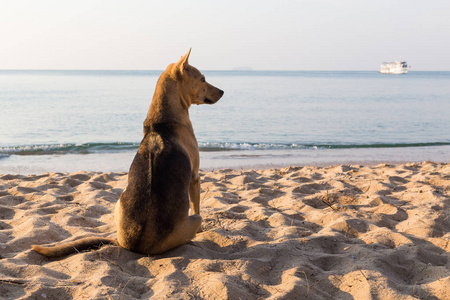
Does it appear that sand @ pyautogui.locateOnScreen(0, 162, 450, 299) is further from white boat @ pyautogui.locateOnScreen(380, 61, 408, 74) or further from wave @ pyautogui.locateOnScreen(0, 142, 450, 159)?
white boat @ pyautogui.locateOnScreen(380, 61, 408, 74)

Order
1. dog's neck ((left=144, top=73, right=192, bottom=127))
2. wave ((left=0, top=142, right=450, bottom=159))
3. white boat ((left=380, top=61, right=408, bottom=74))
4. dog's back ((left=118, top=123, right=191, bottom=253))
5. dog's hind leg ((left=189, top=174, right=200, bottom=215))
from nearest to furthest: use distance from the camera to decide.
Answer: dog's back ((left=118, top=123, right=191, bottom=253)), dog's neck ((left=144, top=73, right=192, bottom=127)), dog's hind leg ((left=189, top=174, right=200, bottom=215)), wave ((left=0, top=142, right=450, bottom=159)), white boat ((left=380, top=61, right=408, bottom=74))

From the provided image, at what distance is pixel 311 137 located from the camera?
17219 millimetres

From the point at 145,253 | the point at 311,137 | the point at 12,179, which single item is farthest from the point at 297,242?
the point at 311,137

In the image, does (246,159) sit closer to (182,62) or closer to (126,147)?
(126,147)

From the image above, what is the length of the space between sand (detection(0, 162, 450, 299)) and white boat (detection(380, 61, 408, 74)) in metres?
125

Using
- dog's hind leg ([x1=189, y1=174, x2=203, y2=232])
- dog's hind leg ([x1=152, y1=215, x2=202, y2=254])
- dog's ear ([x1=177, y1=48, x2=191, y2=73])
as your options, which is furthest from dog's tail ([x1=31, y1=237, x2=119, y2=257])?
dog's ear ([x1=177, y1=48, x2=191, y2=73])

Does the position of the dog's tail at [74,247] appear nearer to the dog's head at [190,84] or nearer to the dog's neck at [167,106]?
the dog's neck at [167,106]

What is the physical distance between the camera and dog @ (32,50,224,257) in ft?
13.7

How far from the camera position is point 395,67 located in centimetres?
12394

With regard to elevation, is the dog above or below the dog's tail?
above

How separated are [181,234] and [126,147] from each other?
35.1ft

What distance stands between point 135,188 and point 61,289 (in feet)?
3.72

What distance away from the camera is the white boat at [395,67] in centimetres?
12091

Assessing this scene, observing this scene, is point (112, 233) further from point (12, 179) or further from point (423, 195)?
point (423, 195)
